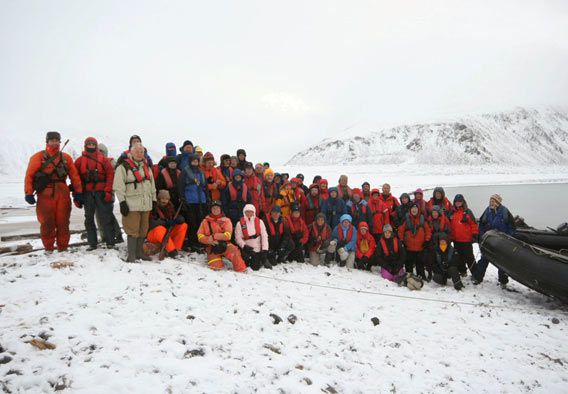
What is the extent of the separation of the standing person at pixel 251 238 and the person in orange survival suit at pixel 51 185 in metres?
3.18

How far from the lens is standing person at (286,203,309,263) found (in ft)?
27.2

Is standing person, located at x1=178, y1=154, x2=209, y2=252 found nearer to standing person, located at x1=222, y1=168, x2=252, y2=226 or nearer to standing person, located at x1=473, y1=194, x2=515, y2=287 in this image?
standing person, located at x1=222, y1=168, x2=252, y2=226

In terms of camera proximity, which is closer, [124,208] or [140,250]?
[124,208]

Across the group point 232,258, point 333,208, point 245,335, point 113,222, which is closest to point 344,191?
point 333,208

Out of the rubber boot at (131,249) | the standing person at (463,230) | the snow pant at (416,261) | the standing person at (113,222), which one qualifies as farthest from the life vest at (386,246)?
the standing person at (113,222)

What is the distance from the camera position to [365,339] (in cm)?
505

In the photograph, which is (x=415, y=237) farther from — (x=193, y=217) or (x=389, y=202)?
(x=193, y=217)

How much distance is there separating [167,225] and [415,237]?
5822 mm

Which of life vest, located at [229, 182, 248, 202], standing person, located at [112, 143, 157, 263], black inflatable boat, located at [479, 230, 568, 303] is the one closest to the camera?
standing person, located at [112, 143, 157, 263]

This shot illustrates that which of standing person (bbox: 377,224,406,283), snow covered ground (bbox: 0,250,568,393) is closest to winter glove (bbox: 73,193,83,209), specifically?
snow covered ground (bbox: 0,250,568,393)

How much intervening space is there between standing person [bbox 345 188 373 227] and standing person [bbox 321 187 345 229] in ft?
0.65

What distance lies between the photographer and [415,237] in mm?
8180

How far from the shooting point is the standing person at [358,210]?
8.96m

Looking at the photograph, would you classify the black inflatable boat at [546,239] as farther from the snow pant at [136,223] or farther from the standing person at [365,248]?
the snow pant at [136,223]
